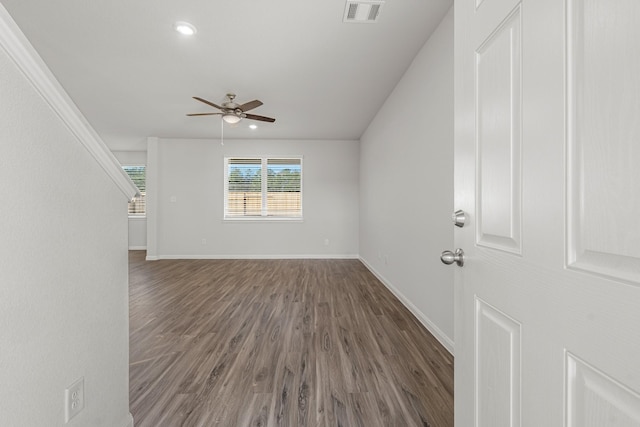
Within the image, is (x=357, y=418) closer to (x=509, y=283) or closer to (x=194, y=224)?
(x=509, y=283)

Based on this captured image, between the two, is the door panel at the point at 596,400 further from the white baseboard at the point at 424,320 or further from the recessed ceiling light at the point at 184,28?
the recessed ceiling light at the point at 184,28

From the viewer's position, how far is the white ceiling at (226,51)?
213 cm

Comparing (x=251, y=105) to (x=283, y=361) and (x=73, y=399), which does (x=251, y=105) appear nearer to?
(x=283, y=361)

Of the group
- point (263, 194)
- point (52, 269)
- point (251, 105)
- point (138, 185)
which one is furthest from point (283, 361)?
point (138, 185)

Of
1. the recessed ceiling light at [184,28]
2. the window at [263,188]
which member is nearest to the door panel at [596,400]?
the recessed ceiling light at [184,28]

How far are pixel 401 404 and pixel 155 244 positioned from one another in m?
5.84

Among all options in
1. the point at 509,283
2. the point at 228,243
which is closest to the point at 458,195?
the point at 509,283

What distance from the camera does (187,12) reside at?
2152mm

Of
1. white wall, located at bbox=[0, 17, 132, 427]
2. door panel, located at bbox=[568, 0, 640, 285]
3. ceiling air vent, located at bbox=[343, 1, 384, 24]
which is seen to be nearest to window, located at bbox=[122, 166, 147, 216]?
ceiling air vent, located at bbox=[343, 1, 384, 24]

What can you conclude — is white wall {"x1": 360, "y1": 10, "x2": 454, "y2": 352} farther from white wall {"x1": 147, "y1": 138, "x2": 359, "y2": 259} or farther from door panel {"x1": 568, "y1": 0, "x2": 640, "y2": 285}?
white wall {"x1": 147, "y1": 138, "x2": 359, "y2": 259}

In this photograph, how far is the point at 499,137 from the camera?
69cm

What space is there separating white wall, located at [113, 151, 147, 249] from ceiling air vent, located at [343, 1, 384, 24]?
6.52 m

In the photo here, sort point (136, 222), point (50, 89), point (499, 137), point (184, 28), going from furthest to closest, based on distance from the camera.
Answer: point (136, 222) → point (184, 28) → point (50, 89) → point (499, 137)

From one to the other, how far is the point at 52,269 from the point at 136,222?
6.87 m
